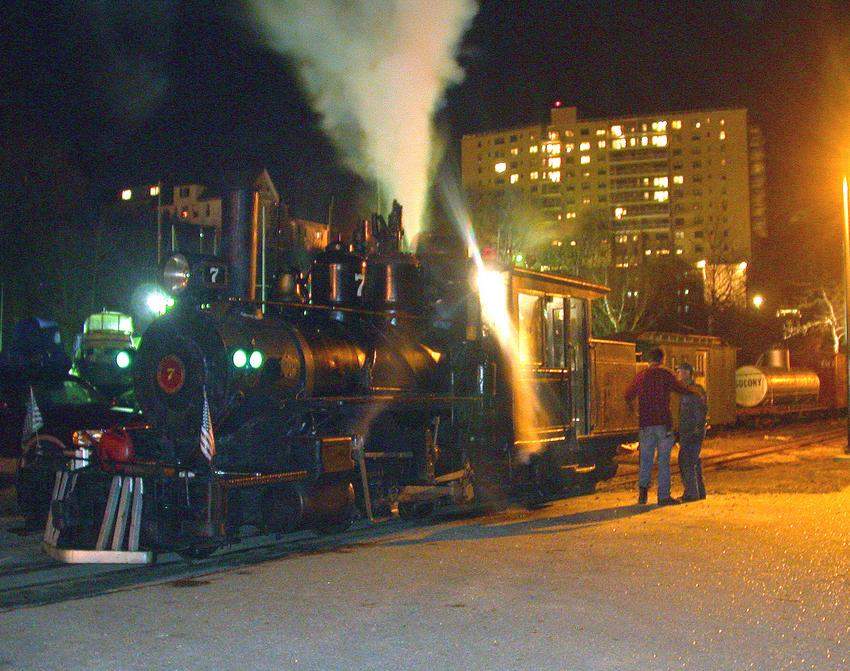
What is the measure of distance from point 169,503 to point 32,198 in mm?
26928

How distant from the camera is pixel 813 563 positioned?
22.2 ft

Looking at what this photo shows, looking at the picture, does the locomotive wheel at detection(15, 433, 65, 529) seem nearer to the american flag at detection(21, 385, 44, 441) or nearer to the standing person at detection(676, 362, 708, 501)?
the american flag at detection(21, 385, 44, 441)

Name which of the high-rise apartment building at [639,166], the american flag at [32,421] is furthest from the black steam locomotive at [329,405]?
the high-rise apartment building at [639,166]

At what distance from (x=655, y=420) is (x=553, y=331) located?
5.18 ft

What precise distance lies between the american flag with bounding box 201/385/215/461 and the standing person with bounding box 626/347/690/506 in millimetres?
4965

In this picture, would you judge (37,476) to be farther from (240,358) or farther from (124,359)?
(240,358)

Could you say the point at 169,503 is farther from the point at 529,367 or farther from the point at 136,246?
the point at 136,246

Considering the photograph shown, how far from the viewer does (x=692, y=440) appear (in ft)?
34.0

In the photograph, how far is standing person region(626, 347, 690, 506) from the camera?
9.93 m

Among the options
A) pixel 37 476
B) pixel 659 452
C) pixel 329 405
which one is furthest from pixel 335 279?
pixel 659 452

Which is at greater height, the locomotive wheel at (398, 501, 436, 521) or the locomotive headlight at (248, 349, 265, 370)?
the locomotive headlight at (248, 349, 265, 370)

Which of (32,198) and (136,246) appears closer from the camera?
(32,198)

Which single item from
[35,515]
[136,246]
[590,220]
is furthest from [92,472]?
[590,220]

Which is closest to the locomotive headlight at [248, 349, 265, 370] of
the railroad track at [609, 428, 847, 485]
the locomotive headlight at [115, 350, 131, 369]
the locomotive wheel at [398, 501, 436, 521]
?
the locomotive headlight at [115, 350, 131, 369]
